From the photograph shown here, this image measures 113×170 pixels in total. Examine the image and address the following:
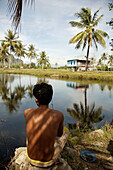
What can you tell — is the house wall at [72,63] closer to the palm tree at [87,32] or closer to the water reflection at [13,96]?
the palm tree at [87,32]

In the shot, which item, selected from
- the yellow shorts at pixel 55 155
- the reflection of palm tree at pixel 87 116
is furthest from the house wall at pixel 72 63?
the yellow shorts at pixel 55 155

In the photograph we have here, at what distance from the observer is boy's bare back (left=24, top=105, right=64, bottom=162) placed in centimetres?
→ 140

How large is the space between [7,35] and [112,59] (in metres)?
49.3

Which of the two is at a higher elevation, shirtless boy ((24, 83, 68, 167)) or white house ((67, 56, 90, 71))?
white house ((67, 56, 90, 71))

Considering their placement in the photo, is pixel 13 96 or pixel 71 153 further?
pixel 13 96

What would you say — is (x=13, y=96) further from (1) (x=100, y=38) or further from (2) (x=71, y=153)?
(1) (x=100, y=38)

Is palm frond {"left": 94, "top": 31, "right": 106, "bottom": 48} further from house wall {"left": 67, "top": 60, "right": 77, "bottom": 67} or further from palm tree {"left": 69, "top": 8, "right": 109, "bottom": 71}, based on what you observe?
house wall {"left": 67, "top": 60, "right": 77, "bottom": 67}

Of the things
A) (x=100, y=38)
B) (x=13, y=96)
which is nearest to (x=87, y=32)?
(x=100, y=38)

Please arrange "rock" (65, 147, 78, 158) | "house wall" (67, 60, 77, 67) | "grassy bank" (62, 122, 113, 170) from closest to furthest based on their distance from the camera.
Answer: "grassy bank" (62, 122, 113, 170) → "rock" (65, 147, 78, 158) → "house wall" (67, 60, 77, 67)

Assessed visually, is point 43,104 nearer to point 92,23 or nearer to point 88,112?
point 88,112


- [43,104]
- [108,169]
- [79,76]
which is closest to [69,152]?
[108,169]

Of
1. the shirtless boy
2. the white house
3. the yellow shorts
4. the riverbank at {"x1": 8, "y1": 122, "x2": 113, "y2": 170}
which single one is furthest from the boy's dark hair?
the white house

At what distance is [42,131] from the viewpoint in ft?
4.57

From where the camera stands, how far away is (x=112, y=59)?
59844 mm
